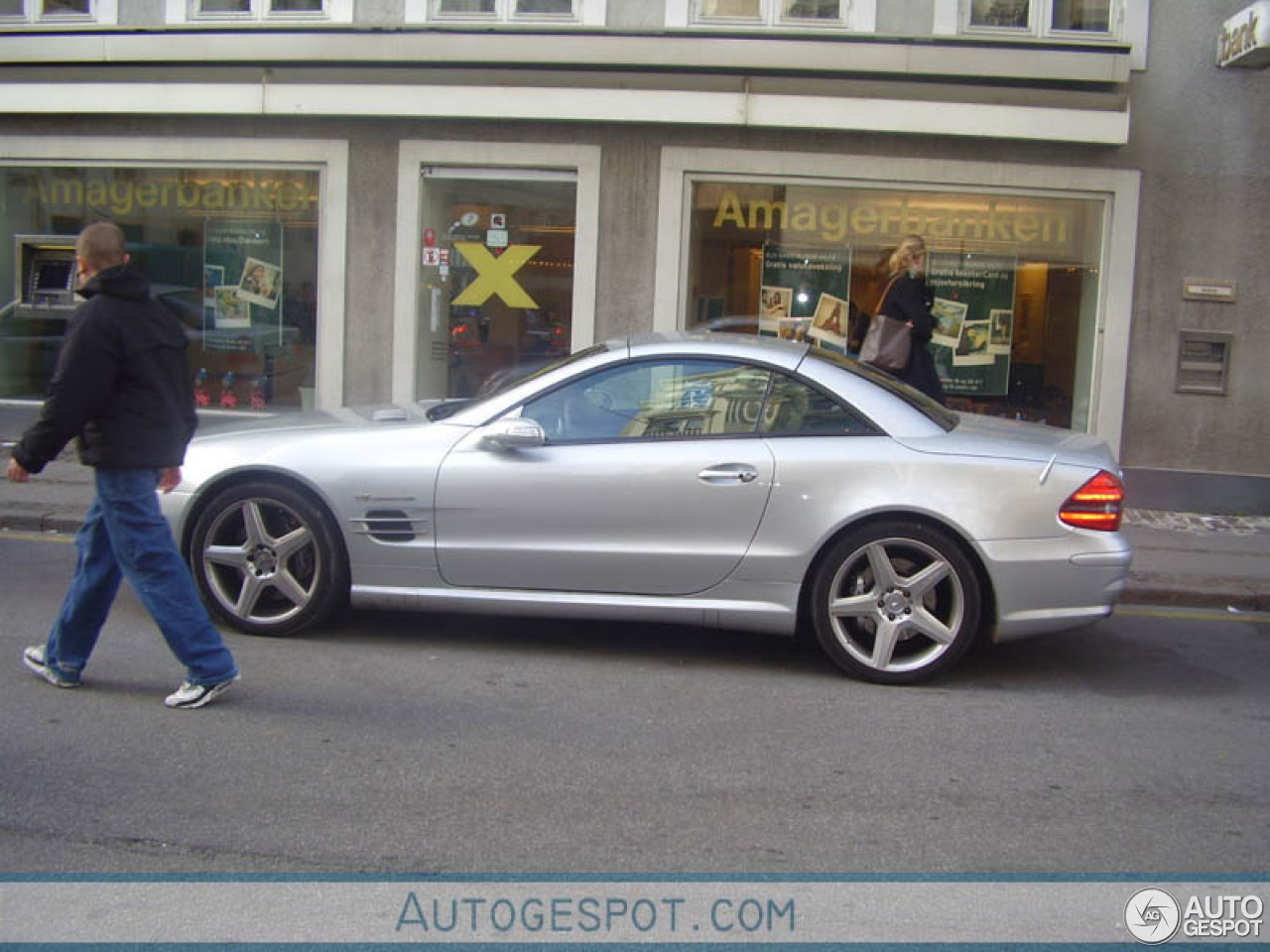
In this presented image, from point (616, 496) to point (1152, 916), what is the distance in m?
2.91

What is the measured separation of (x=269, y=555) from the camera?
6086mm

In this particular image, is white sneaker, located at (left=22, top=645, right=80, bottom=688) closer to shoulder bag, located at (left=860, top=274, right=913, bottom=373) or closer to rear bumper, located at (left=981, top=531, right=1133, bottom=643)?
rear bumper, located at (left=981, top=531, right=1133, bottom=643)

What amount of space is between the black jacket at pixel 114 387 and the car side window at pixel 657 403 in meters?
1.71

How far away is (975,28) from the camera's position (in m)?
11.0

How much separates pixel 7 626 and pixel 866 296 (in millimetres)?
7587

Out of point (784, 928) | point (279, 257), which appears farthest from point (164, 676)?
point (279, 257)

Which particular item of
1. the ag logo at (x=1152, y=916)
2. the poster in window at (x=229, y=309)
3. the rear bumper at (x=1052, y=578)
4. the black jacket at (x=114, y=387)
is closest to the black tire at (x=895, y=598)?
the rear bumper at (x=1052, y=578)

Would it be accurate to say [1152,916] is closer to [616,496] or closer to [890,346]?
[616,496]

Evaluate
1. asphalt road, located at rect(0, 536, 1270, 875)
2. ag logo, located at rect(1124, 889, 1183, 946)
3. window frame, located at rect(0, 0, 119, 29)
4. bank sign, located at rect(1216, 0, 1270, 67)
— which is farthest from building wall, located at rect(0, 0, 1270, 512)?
ag logo, located at rect(1124, 889, 1183, 946)

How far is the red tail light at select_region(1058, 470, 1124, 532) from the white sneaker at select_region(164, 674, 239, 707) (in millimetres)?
3559

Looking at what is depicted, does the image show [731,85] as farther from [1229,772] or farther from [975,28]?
[1229,772]

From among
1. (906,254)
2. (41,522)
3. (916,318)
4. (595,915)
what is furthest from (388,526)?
(906,254)

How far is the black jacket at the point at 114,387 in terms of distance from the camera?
474 cm

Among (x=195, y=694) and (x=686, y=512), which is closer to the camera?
(x=195, y=694)
